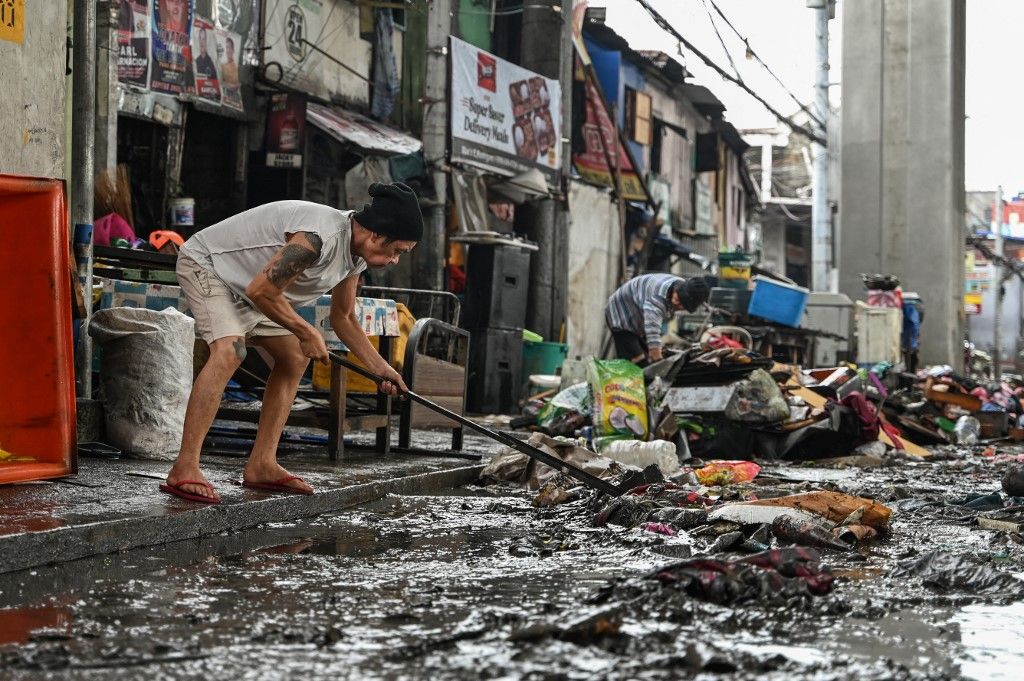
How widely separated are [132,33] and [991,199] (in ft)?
214

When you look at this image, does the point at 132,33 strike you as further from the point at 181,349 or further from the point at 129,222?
the point at 181,349

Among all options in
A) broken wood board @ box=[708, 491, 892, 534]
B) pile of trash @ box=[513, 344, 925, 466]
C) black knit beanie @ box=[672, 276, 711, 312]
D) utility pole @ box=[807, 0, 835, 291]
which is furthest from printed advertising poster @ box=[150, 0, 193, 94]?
utility pole @ box=[807, 0, 835, 291]

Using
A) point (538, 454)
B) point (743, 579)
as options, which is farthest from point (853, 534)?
point (538, 454)

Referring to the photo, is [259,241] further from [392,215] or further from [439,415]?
[439,415]

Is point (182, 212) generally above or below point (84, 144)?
above

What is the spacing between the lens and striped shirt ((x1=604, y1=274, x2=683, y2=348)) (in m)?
12.9

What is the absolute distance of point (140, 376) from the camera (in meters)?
7.06

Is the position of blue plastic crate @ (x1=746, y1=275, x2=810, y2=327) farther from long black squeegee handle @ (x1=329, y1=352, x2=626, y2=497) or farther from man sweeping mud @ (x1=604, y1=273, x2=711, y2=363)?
long black squeegee handle @ (x1=329, y1=352, x2=626, y2=497)

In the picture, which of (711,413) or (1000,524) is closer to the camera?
(1000,524)

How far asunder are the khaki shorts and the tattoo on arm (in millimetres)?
321

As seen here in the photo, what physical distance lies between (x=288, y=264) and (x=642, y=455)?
417 centimetres

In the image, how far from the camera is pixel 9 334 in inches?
230

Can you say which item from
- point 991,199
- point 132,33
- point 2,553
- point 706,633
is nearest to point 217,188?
point 132,33

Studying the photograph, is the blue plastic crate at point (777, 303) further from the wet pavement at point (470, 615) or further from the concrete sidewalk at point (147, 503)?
the wet pavement at point (470, 615)
